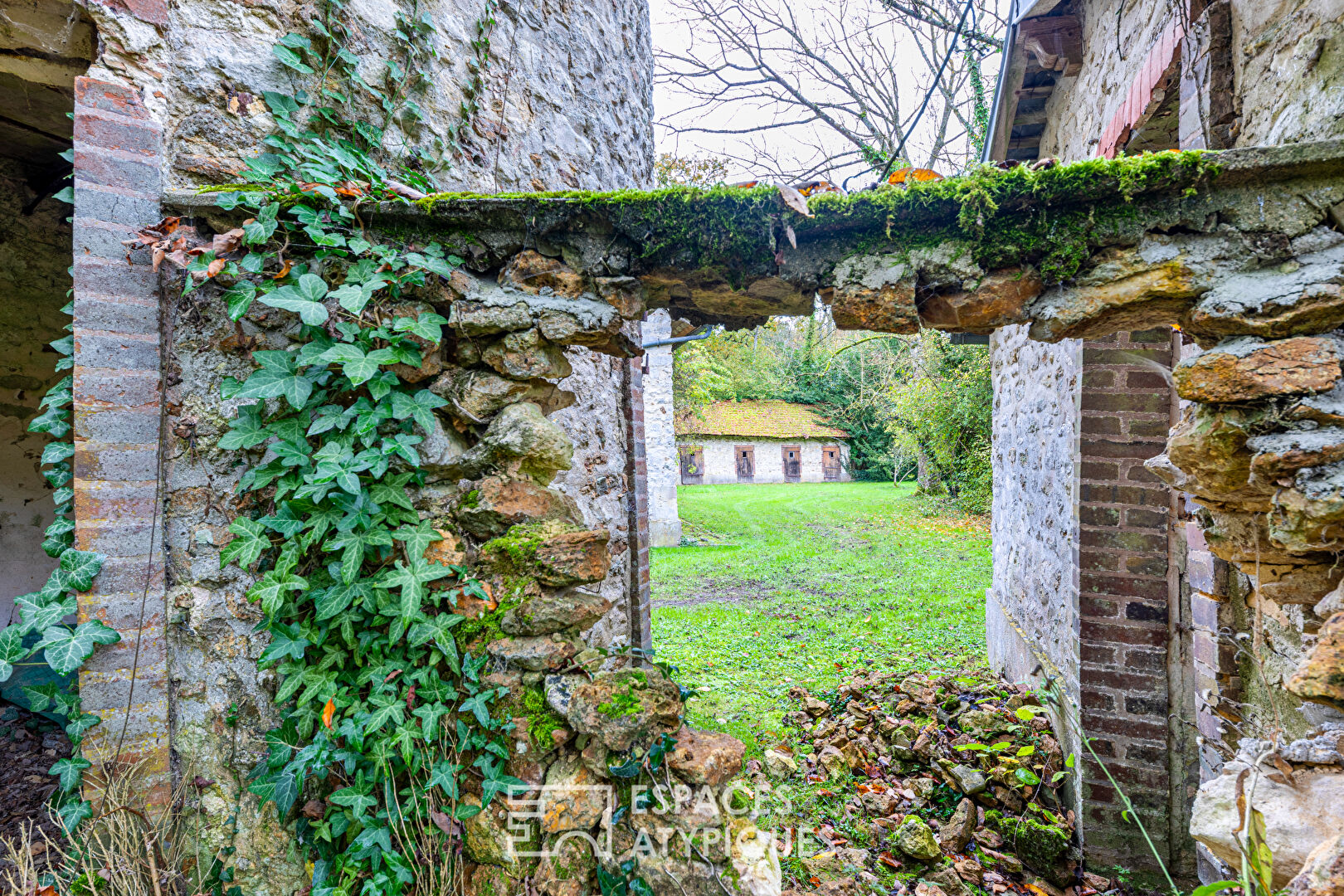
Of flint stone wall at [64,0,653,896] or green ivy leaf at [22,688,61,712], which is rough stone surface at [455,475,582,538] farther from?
green ivy leaf at [22,688,61,712]

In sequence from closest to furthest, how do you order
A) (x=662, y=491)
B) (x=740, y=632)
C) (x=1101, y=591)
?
(x=1101, y=591) → (x=740, y=632) → (x=662, y=491)

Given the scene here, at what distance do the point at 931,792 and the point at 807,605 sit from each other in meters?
4.06

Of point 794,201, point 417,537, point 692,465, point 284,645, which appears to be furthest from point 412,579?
point 692,465

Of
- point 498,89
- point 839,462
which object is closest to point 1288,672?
point 498,89

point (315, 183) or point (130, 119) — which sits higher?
point (130, 119)

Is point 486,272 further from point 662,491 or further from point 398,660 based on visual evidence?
point 662,491

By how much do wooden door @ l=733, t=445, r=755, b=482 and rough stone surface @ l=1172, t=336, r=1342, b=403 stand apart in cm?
2493

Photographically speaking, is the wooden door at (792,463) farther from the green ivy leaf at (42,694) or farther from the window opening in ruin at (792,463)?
the green ivy leaf at (42,694)

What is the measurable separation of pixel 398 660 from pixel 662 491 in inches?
407

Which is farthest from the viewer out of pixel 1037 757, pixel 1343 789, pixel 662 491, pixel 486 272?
pixel 662 491

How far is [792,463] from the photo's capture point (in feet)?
89.2

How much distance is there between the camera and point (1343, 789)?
1257 mm

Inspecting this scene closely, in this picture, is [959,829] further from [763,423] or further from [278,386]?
[763,423]

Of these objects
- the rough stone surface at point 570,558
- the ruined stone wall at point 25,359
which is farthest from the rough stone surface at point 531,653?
the ruined stone wall at point 25,359
